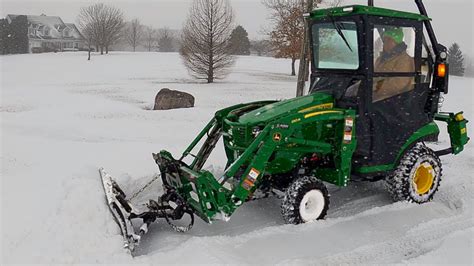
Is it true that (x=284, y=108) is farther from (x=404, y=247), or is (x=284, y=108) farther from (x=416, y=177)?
(x=416, y=177)

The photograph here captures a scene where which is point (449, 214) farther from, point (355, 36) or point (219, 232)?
point (219, 232)

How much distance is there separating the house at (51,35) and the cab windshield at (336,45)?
7322 centimetres

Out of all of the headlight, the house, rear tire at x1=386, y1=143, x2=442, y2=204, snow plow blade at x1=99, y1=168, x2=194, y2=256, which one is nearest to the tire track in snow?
rear tire at x1=386, y1=143, x2=442, y2=204

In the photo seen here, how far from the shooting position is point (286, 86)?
30.1 meters

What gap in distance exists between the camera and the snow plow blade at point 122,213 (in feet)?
15.3

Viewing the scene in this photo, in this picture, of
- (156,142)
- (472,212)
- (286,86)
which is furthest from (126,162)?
(286,86)

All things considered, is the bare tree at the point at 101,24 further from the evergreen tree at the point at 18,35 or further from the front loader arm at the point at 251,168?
the front loader arm at the point at 251,168

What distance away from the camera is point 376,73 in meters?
5.82

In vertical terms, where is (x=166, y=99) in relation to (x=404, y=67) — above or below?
below

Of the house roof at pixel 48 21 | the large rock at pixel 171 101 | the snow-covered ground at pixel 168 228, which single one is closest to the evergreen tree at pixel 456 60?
the large rock at pixel 171 101

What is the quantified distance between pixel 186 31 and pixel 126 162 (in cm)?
2671

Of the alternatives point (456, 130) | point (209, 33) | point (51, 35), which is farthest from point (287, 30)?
point (51, 35)

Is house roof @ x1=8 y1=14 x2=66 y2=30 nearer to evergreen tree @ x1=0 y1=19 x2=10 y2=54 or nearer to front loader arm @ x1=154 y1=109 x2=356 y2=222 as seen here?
evergreen tree @ x1=0 y1=19 x2=10 y2=54

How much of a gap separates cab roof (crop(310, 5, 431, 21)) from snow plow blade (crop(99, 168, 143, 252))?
3449mm
